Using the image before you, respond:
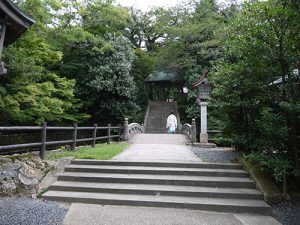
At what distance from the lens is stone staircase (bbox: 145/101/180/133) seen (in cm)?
2335

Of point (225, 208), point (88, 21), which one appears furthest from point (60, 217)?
point (88, 21)

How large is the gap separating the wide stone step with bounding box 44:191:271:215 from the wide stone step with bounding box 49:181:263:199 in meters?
0.13

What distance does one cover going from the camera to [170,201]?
18.1 feet

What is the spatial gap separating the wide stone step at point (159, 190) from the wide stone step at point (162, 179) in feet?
0.51

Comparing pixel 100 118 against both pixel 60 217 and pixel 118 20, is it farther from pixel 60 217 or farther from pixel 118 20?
pixel 60 217

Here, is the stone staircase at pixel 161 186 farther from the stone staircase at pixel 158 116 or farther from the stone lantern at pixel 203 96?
the stone staircase at pixel 158 116

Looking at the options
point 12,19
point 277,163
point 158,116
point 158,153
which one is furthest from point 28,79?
point 158,116

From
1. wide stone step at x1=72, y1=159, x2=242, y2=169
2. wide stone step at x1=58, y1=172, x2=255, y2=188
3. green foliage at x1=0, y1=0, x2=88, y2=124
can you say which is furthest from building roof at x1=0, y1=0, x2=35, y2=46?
wide stone step at x1=58, y1=172, x2=255, y2=188

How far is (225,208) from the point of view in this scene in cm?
536

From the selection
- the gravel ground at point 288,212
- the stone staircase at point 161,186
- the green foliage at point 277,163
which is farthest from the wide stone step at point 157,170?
the gravel ground at point 288,212

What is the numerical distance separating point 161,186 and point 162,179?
0.22m

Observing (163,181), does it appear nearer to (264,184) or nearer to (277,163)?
(264,184)

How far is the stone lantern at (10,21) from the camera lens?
583cm

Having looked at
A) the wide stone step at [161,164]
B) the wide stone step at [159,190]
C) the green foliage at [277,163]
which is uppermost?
the green foliage at [277,163]
